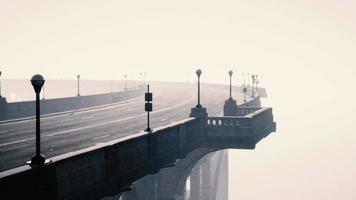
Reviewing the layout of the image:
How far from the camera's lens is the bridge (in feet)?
42.4

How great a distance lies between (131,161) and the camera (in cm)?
1925

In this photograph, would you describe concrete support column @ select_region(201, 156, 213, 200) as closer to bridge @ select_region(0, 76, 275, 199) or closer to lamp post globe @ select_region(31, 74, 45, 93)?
bridge @ select_region(0, 76, 275, 199)

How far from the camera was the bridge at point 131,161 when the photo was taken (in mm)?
12916

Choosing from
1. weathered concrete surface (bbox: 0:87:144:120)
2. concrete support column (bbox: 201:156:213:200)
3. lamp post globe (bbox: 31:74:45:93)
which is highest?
lamp post globe (bbox: 31:74:45:93)

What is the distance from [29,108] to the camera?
168 feet

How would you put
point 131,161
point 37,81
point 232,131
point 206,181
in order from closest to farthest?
point 37,81
point 131,161
point 232,131
point 206,181

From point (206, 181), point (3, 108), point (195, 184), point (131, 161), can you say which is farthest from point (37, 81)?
point (206, 181)

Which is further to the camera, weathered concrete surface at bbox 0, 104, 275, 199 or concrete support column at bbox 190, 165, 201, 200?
concrete support column at bbox 190, 165, 201, 200

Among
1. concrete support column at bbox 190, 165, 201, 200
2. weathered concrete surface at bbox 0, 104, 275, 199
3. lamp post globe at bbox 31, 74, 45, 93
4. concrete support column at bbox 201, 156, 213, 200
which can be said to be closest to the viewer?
weathered concrete surface at bbox 0, 104, 275, 199

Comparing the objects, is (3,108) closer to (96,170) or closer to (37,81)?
(96,170)

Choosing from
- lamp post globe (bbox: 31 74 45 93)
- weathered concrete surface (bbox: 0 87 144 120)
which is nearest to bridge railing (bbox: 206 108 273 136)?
lamp post globe (bbox: 31 74 45 93)

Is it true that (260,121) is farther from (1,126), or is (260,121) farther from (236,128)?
(1,126)

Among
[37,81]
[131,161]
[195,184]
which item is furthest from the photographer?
[195,184]

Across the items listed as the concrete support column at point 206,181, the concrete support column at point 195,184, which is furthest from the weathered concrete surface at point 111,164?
the concrete support column at point 206,181
